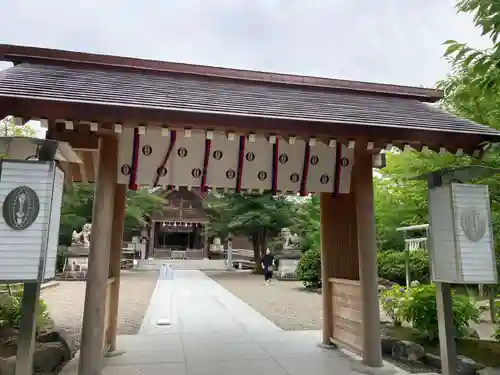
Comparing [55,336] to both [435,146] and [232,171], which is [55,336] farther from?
[435,146]

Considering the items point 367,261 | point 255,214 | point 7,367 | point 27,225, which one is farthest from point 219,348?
point 255,214

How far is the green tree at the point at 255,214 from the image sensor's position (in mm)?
22703

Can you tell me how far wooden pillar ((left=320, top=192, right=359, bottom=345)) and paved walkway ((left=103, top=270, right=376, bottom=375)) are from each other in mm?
758

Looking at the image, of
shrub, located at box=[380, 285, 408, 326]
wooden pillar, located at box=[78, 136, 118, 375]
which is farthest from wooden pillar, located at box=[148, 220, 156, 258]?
wooden pillar, located at box=[78, 136, 118, 375]

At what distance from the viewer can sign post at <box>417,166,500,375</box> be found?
187 inches

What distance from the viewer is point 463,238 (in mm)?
4805

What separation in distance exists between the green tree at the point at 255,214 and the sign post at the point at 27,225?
61.2 feet

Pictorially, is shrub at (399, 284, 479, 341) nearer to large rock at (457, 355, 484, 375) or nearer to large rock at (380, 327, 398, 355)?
large rock at (380, 327, 398, 355)

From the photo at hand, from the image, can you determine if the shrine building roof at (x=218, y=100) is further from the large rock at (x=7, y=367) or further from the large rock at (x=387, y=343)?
the large rock at (x=387, y=343)

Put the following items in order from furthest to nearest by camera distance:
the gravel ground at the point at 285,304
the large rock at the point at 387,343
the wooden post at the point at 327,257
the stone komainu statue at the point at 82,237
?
the stone komainu statue at the point at 82,237 → the gravel ground at the point at 285,304 → the wooden post at the point at 327,257 → the large rock at the point at 387,343

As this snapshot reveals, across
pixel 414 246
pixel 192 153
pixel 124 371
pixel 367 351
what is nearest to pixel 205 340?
pixel 124 371

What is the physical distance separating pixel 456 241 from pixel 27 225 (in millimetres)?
4877

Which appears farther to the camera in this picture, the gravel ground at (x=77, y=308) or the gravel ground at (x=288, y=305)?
the gravel ground at (x=288, y=305)

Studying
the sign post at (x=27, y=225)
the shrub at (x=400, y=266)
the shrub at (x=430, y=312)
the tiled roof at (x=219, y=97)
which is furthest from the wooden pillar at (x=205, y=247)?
the sign post at (x=27, y=225)
